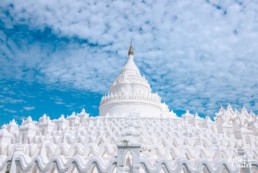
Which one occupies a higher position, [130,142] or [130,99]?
[130,99]

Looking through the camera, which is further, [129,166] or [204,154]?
[204,154]

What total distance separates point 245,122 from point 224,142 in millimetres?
15080

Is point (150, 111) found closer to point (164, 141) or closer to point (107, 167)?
point (164, 141)

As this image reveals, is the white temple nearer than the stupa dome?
Yes

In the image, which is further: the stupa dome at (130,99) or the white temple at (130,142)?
the stupa dome at (130,99)

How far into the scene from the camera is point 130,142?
1298cm

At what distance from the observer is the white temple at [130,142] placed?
44.0 ft

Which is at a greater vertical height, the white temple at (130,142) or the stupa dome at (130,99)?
the stupa dome at (130,99)

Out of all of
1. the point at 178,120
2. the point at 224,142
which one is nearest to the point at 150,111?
the point at 178,120

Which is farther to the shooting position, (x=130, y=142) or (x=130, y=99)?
(x=130, y=99)

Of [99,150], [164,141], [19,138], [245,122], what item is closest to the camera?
[99,150]

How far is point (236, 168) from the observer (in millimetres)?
13227

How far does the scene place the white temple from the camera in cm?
1340

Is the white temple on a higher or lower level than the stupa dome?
lower
